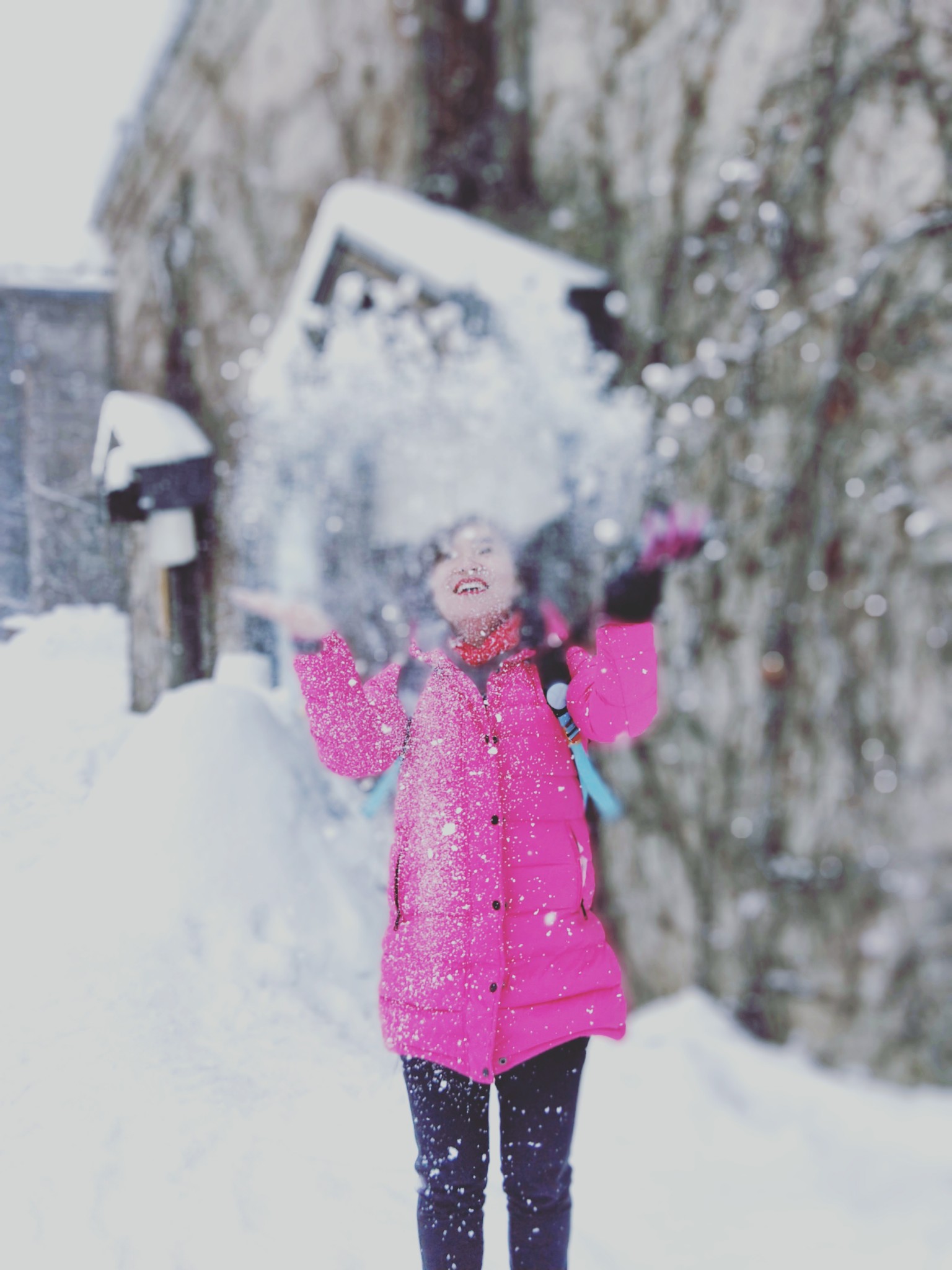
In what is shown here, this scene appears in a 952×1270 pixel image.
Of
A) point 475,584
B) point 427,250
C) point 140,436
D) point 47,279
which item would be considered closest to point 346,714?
point 475,584

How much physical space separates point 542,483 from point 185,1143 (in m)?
2.00

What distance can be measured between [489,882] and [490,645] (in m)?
0.26

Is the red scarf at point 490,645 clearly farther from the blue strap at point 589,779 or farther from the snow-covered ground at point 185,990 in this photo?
the snow-covered ground at point 185,990

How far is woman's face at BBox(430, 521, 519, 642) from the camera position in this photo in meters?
0.91

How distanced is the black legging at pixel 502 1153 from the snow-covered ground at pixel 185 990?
0.31 feet

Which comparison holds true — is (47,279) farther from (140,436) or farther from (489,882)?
(489,882)

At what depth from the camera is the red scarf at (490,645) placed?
93cm

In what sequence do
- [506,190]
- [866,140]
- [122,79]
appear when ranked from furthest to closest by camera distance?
[506,190] < [866,140] < [122,79]

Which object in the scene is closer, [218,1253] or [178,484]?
[218,1253]

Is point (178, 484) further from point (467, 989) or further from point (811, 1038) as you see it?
point (811, 1038)

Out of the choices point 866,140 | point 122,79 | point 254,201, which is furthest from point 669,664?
point 122,79

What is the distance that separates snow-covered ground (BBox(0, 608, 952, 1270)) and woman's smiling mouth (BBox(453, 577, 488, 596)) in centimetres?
46

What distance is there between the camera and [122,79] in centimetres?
159

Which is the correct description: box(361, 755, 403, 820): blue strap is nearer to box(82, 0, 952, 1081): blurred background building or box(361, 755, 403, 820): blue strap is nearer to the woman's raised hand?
the woman's raised hand
